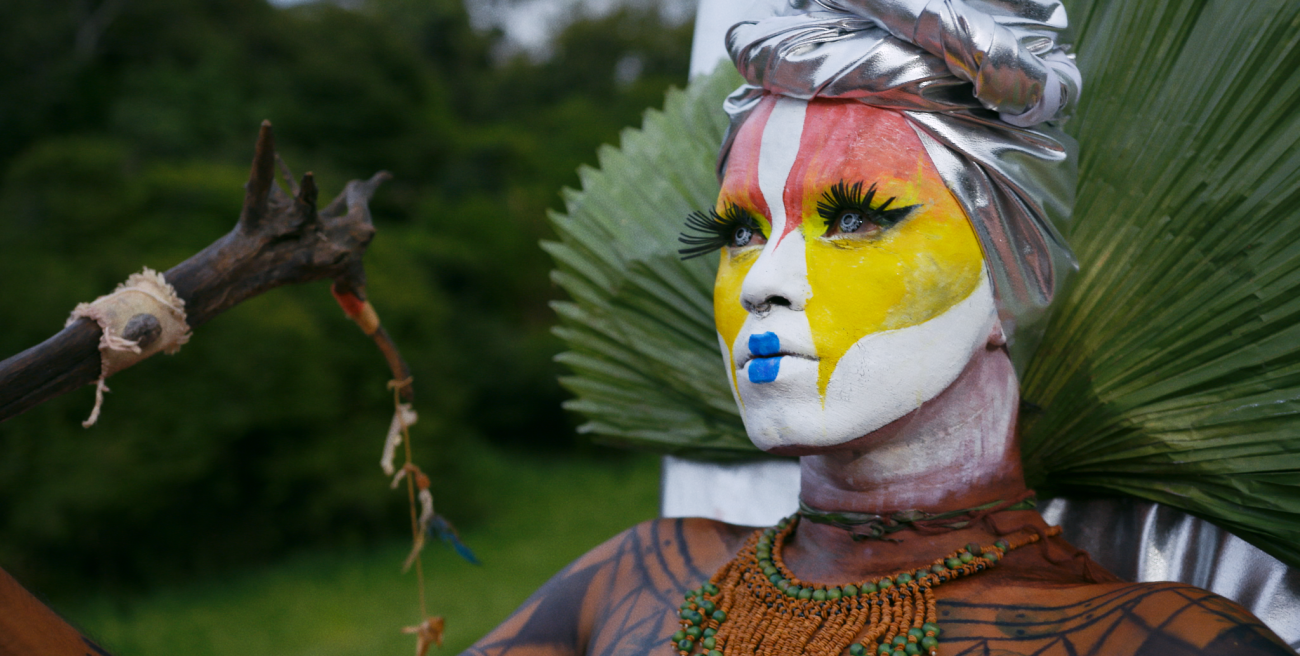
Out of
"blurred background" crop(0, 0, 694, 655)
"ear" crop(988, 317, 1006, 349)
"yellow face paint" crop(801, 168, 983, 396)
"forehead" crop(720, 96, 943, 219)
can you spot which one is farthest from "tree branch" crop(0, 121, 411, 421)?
"blurred background" crop(0, 0, 694, 655)

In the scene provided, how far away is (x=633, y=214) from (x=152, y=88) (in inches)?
161

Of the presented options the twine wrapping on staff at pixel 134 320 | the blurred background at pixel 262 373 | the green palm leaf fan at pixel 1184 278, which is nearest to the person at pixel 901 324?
the green palm leaf fan at pixel 1184 278

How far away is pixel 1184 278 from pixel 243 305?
347 centimetres

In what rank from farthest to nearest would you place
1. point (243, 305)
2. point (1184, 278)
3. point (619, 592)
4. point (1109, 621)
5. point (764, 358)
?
point (243, 305)
point (619, 592)
point (1184, 278)
point (764, 358)
point (1109, 621)

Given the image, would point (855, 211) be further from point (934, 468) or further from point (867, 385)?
point (934, 468)

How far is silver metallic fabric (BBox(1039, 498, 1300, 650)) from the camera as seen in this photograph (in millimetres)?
1401

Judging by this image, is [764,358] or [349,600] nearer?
[764,358]

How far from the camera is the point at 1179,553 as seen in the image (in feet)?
4.92

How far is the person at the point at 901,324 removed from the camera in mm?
1263

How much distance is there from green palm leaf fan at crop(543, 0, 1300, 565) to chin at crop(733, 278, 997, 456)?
1.02 ft

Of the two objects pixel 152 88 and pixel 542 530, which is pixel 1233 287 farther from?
pixel 152 88

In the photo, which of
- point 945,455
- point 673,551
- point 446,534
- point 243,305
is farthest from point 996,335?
point 243,305

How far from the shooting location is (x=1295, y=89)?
133 centimetres

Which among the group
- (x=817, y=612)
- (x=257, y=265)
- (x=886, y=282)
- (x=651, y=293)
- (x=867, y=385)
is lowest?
(x=817, y=612)
